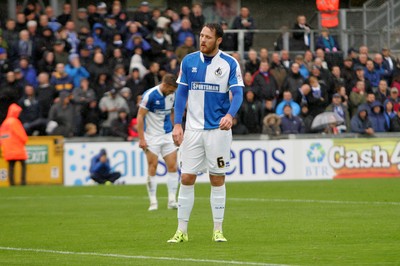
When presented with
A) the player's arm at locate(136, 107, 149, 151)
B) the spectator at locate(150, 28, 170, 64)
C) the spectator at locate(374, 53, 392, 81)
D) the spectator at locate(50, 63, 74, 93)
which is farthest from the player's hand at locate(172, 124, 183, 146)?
the spectator at locate(374, 53, 392, 81)

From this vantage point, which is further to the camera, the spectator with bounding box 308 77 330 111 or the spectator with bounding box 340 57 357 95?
the spectator with bounding box 340 57 357 95

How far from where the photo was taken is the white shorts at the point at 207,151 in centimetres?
1273

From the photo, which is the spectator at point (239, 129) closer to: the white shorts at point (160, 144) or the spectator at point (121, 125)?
the spectator at point (121, 125)

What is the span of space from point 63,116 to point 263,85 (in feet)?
18.3

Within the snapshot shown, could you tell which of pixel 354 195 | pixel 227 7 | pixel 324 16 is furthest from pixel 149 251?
pixel 227 7

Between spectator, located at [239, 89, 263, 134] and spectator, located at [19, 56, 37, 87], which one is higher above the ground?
spectator, located at [19, 56, 37, 87]

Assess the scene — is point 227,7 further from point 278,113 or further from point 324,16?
point 278,113

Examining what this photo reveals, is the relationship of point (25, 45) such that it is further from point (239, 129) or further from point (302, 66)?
point (302, 66)

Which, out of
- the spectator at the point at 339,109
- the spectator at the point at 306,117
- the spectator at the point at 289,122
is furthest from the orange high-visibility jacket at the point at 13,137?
the spectator at the point at 339,109

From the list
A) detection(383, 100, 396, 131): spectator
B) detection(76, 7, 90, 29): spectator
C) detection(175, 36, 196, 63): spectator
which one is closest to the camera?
detection(175, 36, 196, 63): spectator

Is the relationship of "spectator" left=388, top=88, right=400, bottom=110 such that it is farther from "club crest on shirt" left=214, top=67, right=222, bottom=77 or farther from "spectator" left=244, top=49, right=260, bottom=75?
"club crest on shirt" left=214, top=67, right=222, bottom=77

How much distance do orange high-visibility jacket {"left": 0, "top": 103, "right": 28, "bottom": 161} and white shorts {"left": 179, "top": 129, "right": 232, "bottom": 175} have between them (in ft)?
50.0

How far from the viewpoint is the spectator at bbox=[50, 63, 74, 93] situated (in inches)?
1125

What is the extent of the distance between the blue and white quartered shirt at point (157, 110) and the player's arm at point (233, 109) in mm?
6439
